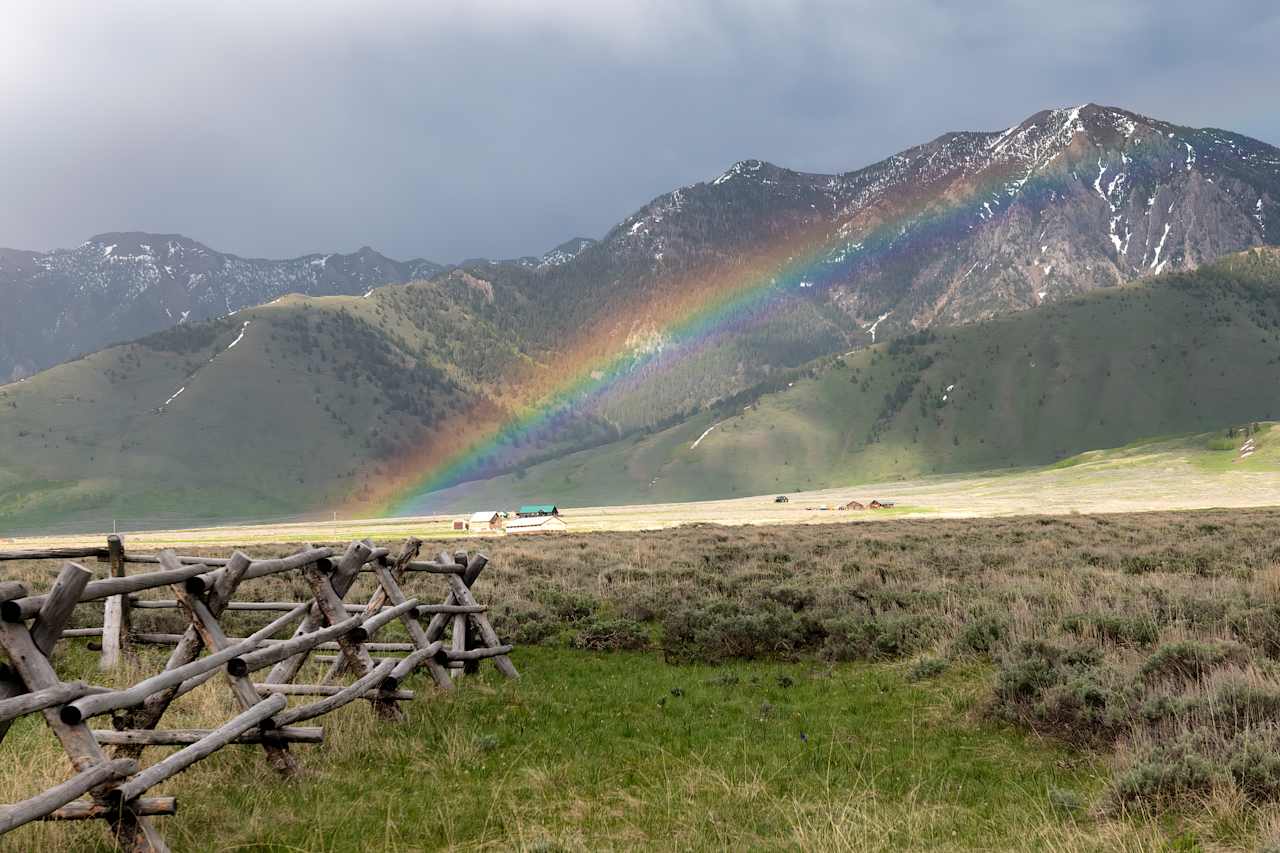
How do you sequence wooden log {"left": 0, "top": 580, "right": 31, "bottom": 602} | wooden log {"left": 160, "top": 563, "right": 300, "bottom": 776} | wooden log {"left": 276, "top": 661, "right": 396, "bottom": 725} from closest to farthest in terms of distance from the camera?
1. wooden log {"left": 0, "top": 580, "right": 31, "bottom": 602}
2. wooden log {"left": 160, "top": 563, "right": 300, "bottom": 776}
3. wooden log {"left": 276, "top": 661, "right": 396, "bottom": 725}

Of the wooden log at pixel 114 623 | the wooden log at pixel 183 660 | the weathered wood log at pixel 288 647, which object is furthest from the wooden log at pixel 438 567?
the wooden log at pixel 114 623


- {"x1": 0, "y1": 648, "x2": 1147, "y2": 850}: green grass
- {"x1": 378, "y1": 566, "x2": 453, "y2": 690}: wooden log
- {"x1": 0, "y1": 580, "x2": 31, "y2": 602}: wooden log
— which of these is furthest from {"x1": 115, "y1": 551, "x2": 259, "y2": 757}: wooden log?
{"x1": 378, "y1": 566, "x2": 453, "y2": 690}: wooden log

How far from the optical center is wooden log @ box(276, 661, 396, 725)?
777 cm

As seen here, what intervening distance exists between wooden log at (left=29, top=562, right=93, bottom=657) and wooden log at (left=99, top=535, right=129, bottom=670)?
8.26m

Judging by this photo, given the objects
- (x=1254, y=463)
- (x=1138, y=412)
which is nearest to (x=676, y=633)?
(x=1254, y=463)

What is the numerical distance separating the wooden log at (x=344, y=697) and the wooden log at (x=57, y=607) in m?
2.64

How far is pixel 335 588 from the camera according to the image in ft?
32.1

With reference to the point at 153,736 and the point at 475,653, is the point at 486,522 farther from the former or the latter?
the point at 153,736

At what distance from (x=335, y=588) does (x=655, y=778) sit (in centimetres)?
456

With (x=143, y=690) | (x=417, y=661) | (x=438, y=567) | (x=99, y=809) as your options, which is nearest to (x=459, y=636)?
(x=438, y=567)

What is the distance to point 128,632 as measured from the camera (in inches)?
513

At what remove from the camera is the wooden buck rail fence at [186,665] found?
5309mm

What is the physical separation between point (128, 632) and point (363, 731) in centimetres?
645

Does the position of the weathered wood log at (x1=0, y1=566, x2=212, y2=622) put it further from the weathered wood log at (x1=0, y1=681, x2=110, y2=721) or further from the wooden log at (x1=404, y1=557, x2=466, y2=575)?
the wooden log at (x1=404, y1=557, x2=466, y2=575)
